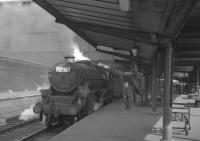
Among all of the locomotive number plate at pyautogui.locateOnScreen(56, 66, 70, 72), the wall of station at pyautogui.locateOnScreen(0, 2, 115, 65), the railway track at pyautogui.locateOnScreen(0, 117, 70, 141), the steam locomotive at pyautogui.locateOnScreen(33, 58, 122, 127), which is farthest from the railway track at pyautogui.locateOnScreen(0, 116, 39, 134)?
the wall of station at pyautogui.locateOnScreen(0, 2, 115, 65)

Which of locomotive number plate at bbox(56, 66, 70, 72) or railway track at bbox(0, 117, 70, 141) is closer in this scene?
railway track at bbox(0, 117, 70, 141)

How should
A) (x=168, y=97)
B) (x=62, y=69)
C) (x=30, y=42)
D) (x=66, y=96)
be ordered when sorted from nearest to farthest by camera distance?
(x=168, y=97)
(x=66, y=96)
(x=62, y=69)
(x=30, y=42)

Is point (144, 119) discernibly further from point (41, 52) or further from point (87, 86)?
point (41, 52)

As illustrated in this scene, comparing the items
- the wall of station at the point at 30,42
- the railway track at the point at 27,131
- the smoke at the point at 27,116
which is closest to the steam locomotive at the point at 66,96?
the railway track at the point at 27,131

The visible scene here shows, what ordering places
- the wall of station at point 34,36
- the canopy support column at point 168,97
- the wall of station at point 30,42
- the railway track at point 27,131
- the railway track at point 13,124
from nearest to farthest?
the canopy support column at point 168,97
the railway track at point 27,131
the railway track at point 13,124
the wall of station at point 30,42
the wall of station at point 34,36

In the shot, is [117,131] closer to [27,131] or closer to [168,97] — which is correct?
[168,97]

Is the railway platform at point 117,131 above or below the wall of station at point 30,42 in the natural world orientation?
below

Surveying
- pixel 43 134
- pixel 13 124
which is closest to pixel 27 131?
pixel 43 134

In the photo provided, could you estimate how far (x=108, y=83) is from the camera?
1706 cm

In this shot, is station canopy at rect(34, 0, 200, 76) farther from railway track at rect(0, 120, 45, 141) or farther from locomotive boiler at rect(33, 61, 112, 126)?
railway track at rect(0, 120, 45, 141)

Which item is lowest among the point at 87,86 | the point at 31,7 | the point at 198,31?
the point at 87,86

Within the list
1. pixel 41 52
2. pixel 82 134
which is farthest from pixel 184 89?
pixel 82 134

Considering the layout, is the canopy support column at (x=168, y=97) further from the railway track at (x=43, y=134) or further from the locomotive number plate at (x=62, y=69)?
the locomotive number plate at (x=62, y=69)

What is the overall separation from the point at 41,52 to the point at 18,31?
Result: 15.3 ft
